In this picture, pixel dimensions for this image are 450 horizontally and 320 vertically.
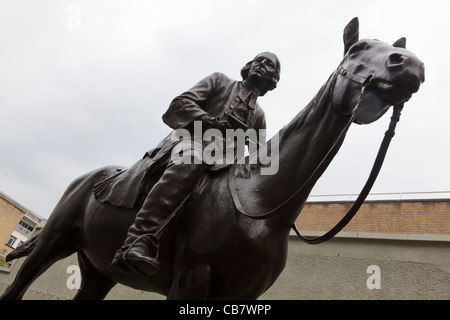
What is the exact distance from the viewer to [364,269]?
757cm

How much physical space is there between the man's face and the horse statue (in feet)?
2.14

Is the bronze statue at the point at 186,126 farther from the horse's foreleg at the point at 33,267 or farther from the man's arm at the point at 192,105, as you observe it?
the horse's foreleg at the point at 33,267

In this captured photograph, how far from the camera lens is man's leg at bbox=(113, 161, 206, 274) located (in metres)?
2.21

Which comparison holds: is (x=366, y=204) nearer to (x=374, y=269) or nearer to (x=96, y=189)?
(x=374, y=269)

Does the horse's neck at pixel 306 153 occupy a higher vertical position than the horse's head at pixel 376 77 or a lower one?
lower

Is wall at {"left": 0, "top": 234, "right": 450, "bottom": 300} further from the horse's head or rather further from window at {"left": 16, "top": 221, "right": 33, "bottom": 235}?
window at {"left": 16, "top": 221, "right": 33, "bottom": 235}

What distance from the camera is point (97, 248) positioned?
308 centimetres

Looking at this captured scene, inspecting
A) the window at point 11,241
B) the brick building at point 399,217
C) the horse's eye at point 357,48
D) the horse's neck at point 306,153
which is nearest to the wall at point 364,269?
the horse's neck at point 306,153

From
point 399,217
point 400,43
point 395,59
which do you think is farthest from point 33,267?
point 399,217

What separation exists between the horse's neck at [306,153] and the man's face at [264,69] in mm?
684

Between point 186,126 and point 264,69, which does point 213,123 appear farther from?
point 264,69

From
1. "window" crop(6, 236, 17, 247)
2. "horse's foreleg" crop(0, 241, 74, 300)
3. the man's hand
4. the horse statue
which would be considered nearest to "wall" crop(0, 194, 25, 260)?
"window" crop(6, 236, 17, 247)

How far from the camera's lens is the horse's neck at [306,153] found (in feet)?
7.60

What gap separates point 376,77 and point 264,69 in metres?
1.12
